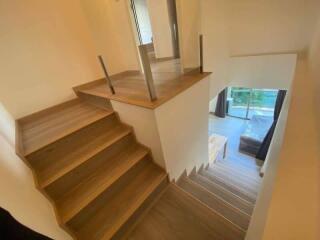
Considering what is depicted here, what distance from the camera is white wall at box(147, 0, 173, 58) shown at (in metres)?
3.08

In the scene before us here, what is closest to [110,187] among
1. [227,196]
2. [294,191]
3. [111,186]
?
[111,186]

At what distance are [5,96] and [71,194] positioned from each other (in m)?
1.70

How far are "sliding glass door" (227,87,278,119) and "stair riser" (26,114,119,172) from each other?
646 centimetres

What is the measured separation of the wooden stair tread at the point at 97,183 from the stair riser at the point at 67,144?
0.41m

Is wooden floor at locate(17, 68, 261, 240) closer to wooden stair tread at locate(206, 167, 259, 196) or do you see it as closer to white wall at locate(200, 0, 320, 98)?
wooden stair tread at locate(206, 167, 259, 196)

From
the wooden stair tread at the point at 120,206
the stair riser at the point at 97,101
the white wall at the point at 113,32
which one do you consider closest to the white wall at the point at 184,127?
the wooden stair tread at the point at 120,206

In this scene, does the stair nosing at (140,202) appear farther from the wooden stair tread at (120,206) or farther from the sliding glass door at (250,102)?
the sliding glass door at (250,102)

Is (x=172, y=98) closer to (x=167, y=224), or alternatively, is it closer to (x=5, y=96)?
(x=167, y=224)

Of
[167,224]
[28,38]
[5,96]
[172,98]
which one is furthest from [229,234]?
[28,38]

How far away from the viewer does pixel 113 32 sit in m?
2.68

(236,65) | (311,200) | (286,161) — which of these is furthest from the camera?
(236,65)

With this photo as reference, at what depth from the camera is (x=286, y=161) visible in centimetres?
76

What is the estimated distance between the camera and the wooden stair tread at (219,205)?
5.67 feet

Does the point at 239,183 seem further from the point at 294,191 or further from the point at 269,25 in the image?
the point at 269,25
